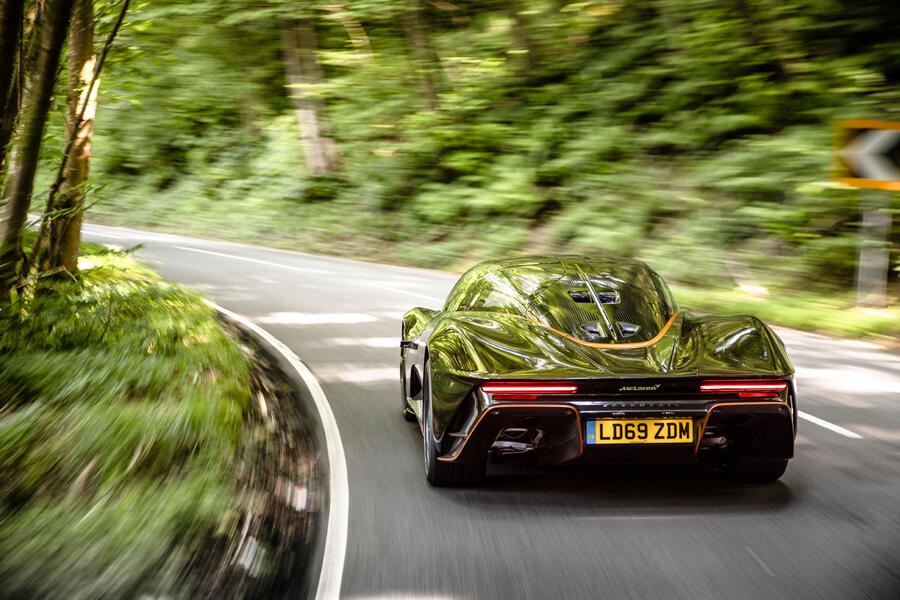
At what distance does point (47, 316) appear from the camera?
7734 millimetres

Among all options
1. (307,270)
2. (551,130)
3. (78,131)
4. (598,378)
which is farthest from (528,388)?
(551,130)

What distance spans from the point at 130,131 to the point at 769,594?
33.8 m

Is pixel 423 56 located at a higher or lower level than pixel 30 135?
lower

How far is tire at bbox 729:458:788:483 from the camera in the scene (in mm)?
4656

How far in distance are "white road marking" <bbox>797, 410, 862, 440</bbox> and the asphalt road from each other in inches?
0.9

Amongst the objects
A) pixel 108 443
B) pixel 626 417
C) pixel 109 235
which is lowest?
pixel 109 235

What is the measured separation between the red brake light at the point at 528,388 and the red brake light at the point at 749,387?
2.18 feet

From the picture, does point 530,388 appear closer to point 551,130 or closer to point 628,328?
point 628,328

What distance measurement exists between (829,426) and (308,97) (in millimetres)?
21155

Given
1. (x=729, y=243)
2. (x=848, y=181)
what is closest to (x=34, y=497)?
(x=848, y=181)

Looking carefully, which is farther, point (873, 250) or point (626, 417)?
point (873, 250)

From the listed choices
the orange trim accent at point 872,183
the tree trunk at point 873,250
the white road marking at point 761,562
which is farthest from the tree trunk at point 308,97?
the white road marking at point 761,562

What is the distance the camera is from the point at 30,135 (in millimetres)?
7270

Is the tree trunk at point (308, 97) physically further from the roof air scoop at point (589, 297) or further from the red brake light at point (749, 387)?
the red brake light at point (749, 387)
